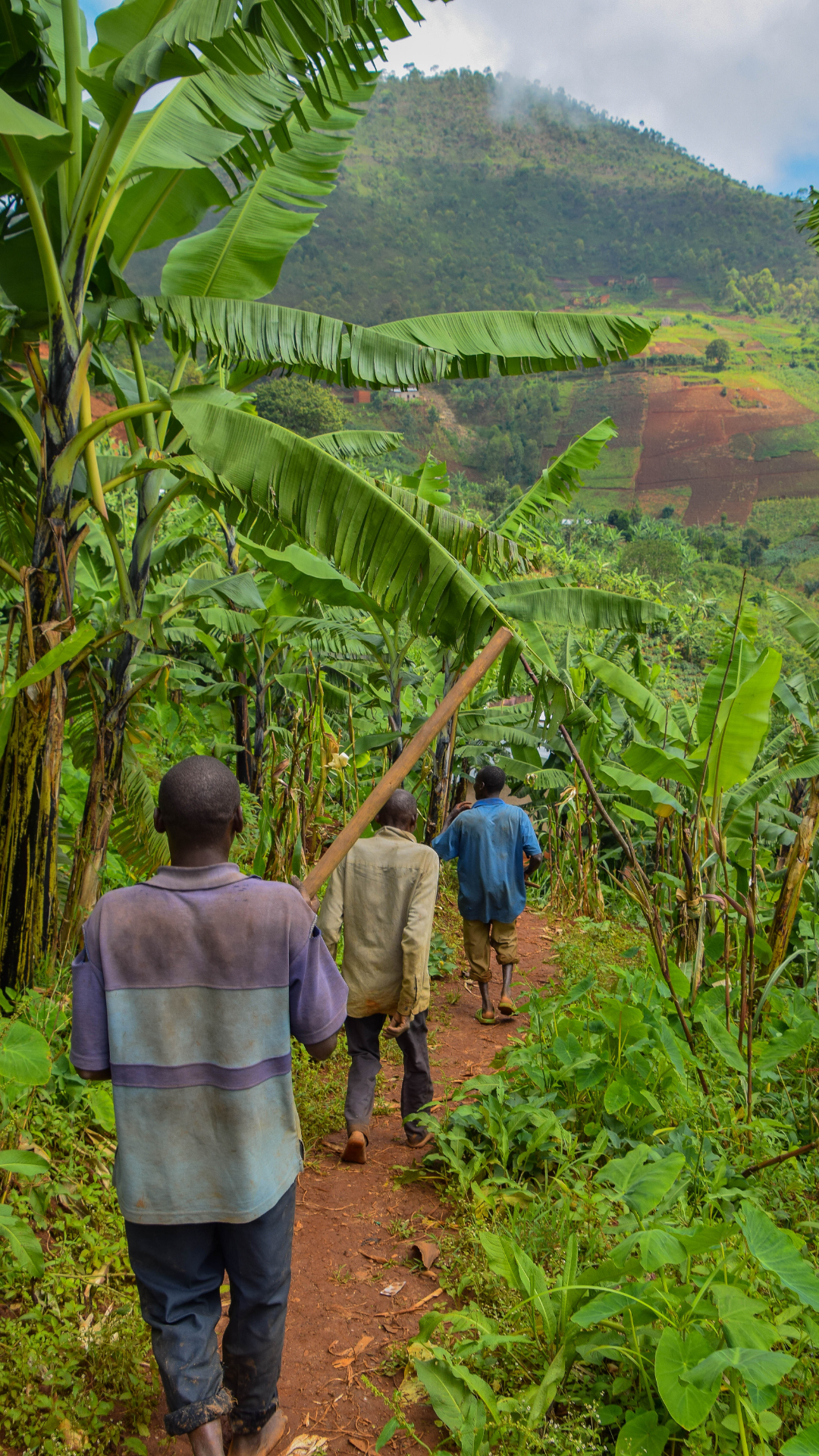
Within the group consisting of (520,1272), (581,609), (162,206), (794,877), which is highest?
(162,206)

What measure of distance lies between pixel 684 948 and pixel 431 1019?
1.84m

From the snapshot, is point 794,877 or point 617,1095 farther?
point 794,877

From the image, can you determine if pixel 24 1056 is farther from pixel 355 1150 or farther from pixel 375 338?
pixel 375 338

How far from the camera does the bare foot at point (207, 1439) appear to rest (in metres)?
2.19

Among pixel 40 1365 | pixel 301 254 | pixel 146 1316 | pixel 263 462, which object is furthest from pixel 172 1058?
pixel 301 254

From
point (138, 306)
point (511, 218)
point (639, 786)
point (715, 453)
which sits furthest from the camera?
point (511, 218)

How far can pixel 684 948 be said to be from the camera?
18.0 feet

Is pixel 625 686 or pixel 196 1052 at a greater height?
pixel 625 686

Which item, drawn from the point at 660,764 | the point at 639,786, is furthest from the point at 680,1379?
the point at 639,786

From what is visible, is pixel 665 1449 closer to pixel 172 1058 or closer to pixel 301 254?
pixel 172 1058

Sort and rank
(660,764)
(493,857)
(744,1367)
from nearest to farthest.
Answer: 1. (744,1367)
2. (660,764)
3. (493,857)

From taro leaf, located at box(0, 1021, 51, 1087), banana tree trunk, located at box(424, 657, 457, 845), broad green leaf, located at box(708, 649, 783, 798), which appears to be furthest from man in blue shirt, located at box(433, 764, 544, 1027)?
taro leaf, located at box(0, 1021, 51, 1087)

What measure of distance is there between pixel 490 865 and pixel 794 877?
1.98 metres

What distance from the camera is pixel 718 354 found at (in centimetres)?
9775
